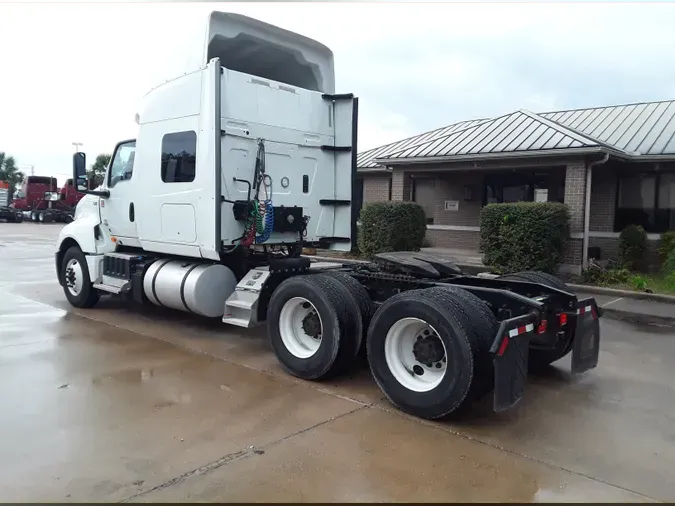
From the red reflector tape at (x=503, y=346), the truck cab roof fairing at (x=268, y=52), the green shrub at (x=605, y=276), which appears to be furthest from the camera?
the green shrub at (x=605, y=276)

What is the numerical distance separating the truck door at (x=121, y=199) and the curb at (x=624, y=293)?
8.84 m

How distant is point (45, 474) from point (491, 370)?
3257 millimetres

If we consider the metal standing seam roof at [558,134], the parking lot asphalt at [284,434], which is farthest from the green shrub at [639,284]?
the parking lot asphalt at [284,434]

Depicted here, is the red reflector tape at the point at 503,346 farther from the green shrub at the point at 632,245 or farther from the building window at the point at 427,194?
the building window at the point at 427,194

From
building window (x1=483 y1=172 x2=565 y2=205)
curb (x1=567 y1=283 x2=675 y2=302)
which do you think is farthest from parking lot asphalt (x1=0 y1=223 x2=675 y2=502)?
building window (x1=483 y1=172 x2=565 y2=205)

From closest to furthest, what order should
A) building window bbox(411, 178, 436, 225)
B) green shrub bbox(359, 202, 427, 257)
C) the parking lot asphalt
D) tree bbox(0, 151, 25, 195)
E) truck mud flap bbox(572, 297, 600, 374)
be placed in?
the parking lot asphalt
truck mud flap bbox(572, 297, 600, 374)
green shrub bbox(359, 202, 427, 257)
building window bbox(411, 178, 436, 225)
tree bbox(0, 151, 25, 195)

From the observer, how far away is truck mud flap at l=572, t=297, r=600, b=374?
5238 mm

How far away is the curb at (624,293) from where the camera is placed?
429 inches

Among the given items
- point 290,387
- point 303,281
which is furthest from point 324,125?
point 290,387

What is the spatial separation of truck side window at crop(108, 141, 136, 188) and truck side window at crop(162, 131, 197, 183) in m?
1.08

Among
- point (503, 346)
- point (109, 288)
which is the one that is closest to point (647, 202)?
point (503, 346)

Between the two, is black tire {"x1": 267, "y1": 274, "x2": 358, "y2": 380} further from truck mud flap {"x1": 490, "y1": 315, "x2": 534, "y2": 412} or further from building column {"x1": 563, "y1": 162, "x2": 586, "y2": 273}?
building column {"x1": 563, "y1": 162, "x2": 586, "y2": 273}

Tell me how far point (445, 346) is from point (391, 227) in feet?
33.7

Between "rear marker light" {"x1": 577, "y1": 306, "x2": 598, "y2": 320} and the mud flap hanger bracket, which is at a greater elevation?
"rear marker light" {"x1": 577, "y1": 306, "x2": 598, "y2": 320}
